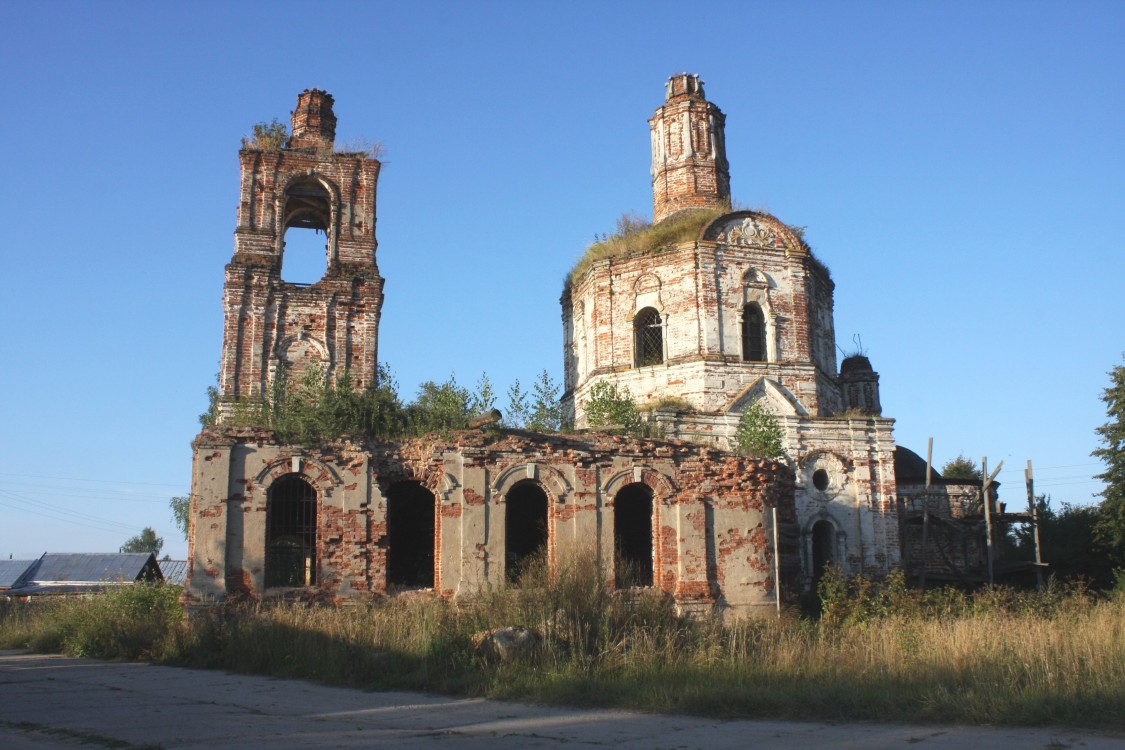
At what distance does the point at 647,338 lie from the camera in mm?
22625

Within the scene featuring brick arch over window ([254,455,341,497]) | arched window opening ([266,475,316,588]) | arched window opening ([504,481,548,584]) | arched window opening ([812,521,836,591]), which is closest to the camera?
brick arch over window ([254,455,341,497])

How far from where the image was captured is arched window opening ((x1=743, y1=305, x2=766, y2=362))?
22.0 meters

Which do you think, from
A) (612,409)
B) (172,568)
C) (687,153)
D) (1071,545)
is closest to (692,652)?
(612,409)

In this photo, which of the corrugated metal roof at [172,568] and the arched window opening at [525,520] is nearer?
the arched window opening at [525,520]

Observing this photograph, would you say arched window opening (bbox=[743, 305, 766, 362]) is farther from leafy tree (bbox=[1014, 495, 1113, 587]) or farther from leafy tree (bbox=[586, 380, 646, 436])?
leafy tree (bbox=[1014, 495, 1113, 587])

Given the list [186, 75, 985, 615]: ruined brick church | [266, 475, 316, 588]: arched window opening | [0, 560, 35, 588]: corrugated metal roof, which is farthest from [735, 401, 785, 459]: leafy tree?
[0, 560, 35, 588]: corrugated metal roof

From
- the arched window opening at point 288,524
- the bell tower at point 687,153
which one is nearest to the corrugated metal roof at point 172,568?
the bell tower at point 687,153

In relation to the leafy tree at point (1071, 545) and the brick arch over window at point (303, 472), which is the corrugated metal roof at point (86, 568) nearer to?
the brick arch over window at point (303, 472)

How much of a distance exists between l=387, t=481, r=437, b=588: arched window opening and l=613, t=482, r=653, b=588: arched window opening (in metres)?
3.13

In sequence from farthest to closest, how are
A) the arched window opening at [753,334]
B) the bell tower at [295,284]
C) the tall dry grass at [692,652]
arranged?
the arched window opening at [753,334] < the bell tower at [295,284] < the tall dry grass at [692,652]

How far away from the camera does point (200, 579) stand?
13297 mm

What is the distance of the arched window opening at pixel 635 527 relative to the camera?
15.6 metres

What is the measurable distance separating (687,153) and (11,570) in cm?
2831

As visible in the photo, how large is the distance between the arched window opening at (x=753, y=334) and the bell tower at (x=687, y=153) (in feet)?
12.0
